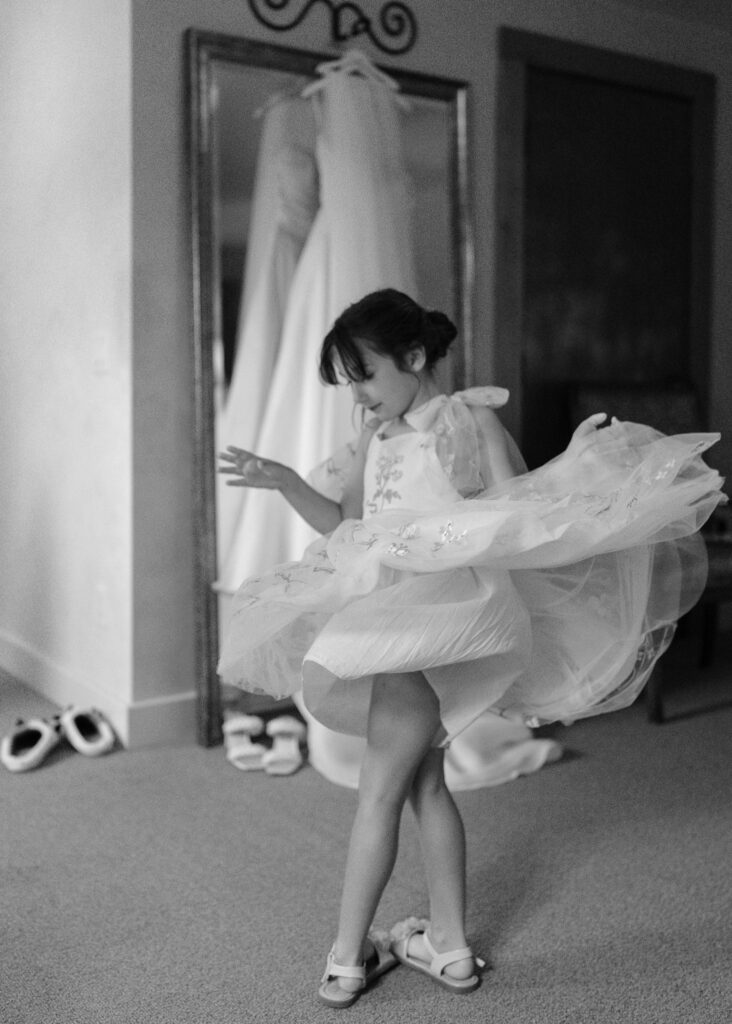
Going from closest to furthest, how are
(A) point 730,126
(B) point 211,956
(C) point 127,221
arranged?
(B) point 211,956 → (C) point 127,221 → (A) point 730,126

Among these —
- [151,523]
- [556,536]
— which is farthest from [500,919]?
[151,523]

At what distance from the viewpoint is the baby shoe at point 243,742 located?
9.75 feet

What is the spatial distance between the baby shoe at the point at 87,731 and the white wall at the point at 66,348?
2.8 inches

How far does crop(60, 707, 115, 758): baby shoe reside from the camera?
9.99 ft

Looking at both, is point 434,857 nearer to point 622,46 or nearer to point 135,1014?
point 135,1014

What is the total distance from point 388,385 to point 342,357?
96 mm

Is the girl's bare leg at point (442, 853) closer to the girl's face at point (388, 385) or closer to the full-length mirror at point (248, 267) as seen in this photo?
the girl's face at point (388, 385)

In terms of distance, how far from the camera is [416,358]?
199 centimetres

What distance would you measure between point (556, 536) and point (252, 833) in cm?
120

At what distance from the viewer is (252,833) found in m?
2.53

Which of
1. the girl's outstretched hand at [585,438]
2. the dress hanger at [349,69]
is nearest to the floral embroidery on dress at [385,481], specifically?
the girl's outstretched hand at [585,438]

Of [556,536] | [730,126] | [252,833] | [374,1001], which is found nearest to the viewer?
[556,536]

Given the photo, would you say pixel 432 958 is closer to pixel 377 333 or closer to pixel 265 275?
pixel 377 333

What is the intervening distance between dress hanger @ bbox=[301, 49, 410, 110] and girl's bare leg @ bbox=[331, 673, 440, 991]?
199 cm
